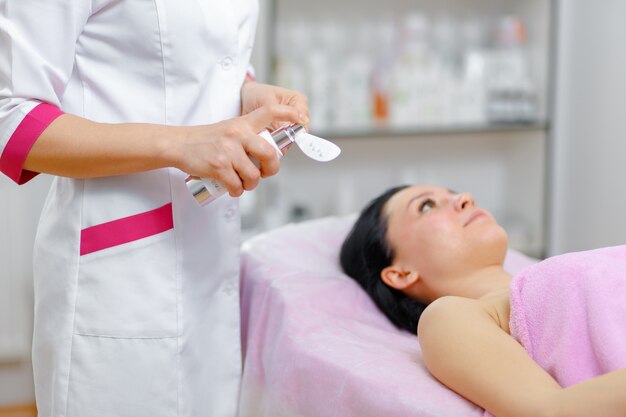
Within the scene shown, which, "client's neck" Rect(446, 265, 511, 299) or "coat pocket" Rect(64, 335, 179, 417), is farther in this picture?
"client's neck" Rect(446, 265, 511, 299)

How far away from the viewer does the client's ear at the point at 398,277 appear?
149cm

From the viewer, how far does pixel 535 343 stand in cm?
105

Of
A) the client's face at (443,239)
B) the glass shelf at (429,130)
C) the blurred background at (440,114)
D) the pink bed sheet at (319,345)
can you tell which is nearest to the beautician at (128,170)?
the pink bed sheet at (319,345)

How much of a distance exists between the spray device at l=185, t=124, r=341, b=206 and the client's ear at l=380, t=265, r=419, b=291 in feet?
1.58

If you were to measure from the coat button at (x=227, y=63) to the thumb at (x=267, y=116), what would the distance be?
0.17m

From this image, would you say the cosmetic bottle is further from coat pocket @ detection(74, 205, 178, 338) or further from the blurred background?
the blurred background

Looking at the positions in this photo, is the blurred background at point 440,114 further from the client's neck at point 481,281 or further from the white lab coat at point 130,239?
the white lab coat at point 130,239

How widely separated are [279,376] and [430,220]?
0.41m

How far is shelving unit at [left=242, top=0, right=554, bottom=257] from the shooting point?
2.56 meters

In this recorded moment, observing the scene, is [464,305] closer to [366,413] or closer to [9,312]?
[366,413]

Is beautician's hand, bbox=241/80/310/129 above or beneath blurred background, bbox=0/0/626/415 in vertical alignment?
above

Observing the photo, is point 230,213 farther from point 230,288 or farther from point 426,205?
point 426,205

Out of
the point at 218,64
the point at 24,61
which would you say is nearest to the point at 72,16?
the point at 24,61

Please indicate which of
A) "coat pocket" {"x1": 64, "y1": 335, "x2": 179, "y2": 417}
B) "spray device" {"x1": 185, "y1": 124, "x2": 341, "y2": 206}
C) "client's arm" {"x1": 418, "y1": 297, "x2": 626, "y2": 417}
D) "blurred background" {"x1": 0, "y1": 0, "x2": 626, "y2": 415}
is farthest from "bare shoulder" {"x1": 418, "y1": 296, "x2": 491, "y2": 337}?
"blurred background" {"x1": 0, "y1": 0, "x2": 626, "y2": 415}
